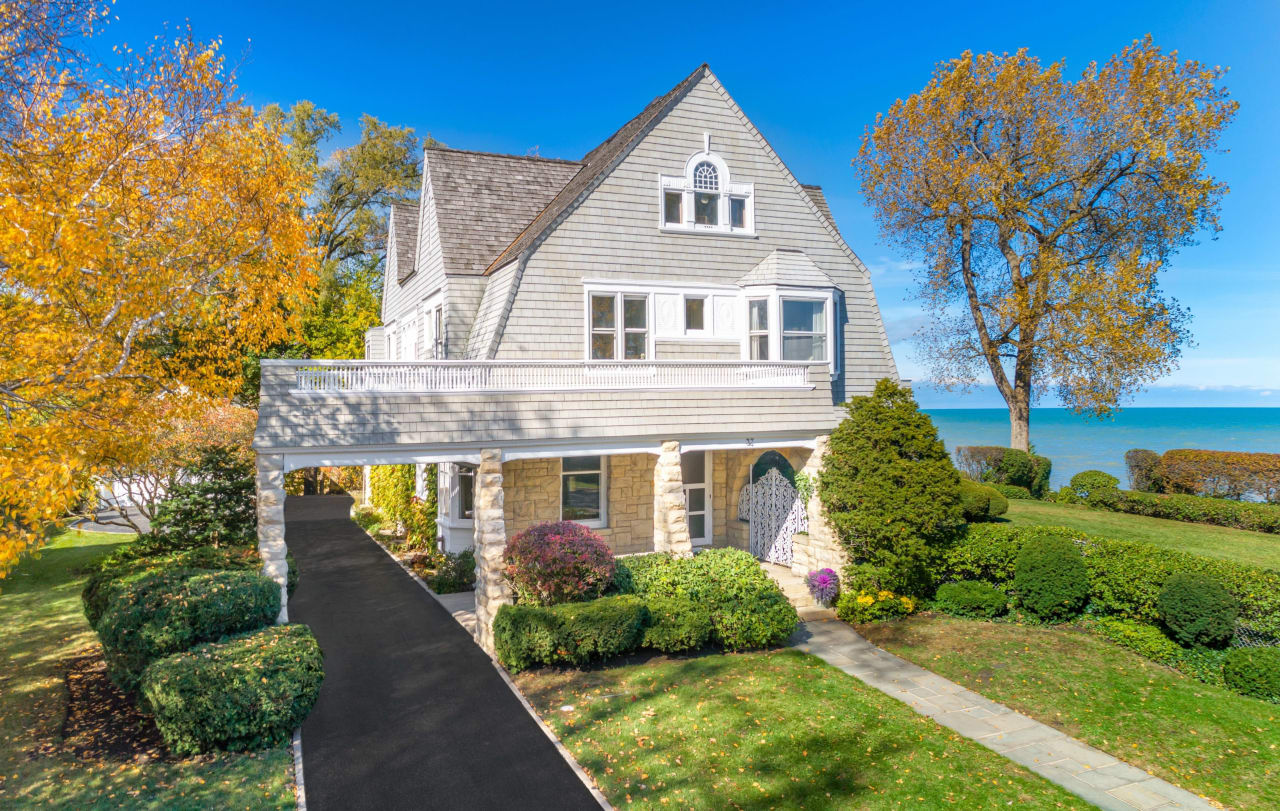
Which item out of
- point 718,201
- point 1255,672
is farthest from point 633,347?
point 1255,672

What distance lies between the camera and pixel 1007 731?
32.4 ft

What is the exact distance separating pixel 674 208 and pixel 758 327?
3830mm

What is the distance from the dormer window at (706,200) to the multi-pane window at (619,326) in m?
2.24

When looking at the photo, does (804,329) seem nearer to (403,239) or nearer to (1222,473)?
(403,239)

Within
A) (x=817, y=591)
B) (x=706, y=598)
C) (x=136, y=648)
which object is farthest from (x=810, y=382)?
(x=136, y=648)

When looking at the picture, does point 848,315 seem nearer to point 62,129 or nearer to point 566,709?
point 566,709

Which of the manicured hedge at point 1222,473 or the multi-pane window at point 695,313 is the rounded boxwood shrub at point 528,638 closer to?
the multi-pane window at point 695,313

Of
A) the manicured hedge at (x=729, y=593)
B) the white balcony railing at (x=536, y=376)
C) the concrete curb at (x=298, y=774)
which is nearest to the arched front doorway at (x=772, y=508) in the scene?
the white balcony railing at (x=536, y=376)

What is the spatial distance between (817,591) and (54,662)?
14.6m

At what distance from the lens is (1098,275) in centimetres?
2383

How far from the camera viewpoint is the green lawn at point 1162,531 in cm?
1766

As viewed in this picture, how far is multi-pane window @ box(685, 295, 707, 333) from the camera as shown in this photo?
698 inches

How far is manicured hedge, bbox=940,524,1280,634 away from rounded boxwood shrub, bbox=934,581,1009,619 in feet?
1.54

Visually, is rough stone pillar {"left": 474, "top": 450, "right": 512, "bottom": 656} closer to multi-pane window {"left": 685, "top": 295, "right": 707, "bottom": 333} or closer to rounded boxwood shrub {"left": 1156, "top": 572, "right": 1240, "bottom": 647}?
multi-pane window {"left": 685, "top": 295, "right": 707, "bottom": 333}
